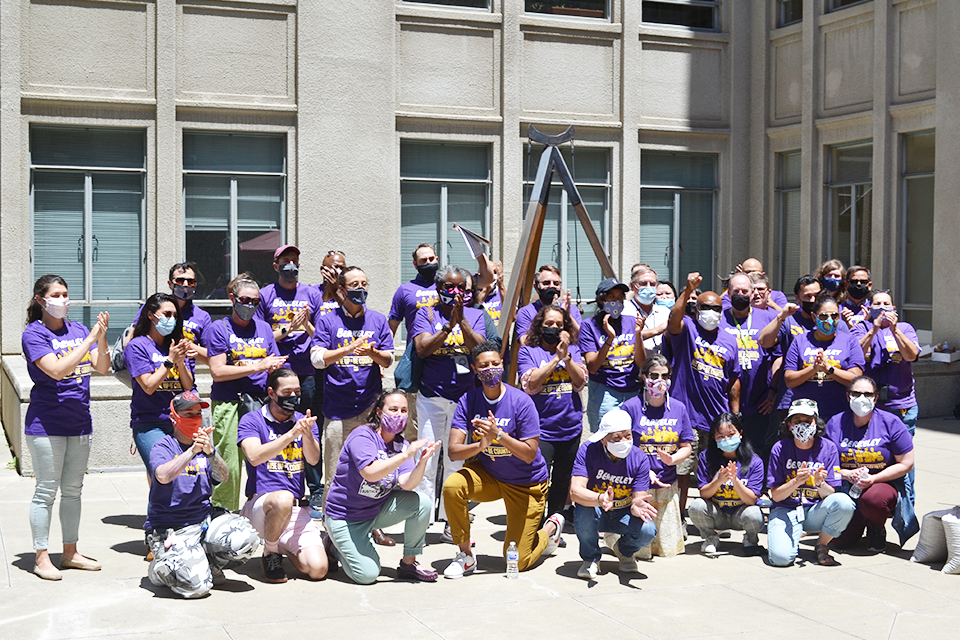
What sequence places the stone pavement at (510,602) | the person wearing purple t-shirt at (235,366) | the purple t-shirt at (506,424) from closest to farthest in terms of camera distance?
the stone pavement at (510,602), the purple t-shirt at (506,424), the person wearing purple t-shirt at (235,366)

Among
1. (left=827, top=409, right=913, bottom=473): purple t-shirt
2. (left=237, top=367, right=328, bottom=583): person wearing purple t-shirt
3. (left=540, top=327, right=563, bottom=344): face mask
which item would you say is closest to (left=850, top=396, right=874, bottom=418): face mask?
(left=827, top=409, right=913, bottom=473): purple t-shirt

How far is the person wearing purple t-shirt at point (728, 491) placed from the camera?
26.5 feet

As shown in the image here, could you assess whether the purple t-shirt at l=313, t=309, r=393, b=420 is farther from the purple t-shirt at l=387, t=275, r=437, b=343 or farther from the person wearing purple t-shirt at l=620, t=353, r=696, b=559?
the person wearing purple t-shirt at l=620, t=353, r=696, b=559

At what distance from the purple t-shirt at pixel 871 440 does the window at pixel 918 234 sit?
8.30m

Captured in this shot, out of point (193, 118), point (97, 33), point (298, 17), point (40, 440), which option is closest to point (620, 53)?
point (298, 17)

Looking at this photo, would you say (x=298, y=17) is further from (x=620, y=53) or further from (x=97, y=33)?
(x=620, y=53)

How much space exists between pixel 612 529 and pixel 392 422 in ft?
5.56

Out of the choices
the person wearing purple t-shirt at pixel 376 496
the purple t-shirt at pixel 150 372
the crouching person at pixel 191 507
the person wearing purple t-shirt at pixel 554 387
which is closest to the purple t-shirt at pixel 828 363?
the person wearing purple t-shirt at pixel 554 387

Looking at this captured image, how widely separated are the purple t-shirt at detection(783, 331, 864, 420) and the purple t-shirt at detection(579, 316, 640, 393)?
1.23 meters

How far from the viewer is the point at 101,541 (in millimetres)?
8297

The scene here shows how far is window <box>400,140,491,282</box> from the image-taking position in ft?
52.9

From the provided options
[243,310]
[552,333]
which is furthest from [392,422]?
[243,310]

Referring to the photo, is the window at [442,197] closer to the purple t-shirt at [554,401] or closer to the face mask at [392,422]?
the purple t-shirt at [554,401]

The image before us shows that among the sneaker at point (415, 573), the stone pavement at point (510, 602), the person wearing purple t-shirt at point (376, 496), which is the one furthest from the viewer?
the sneaker at point (415, 573)
